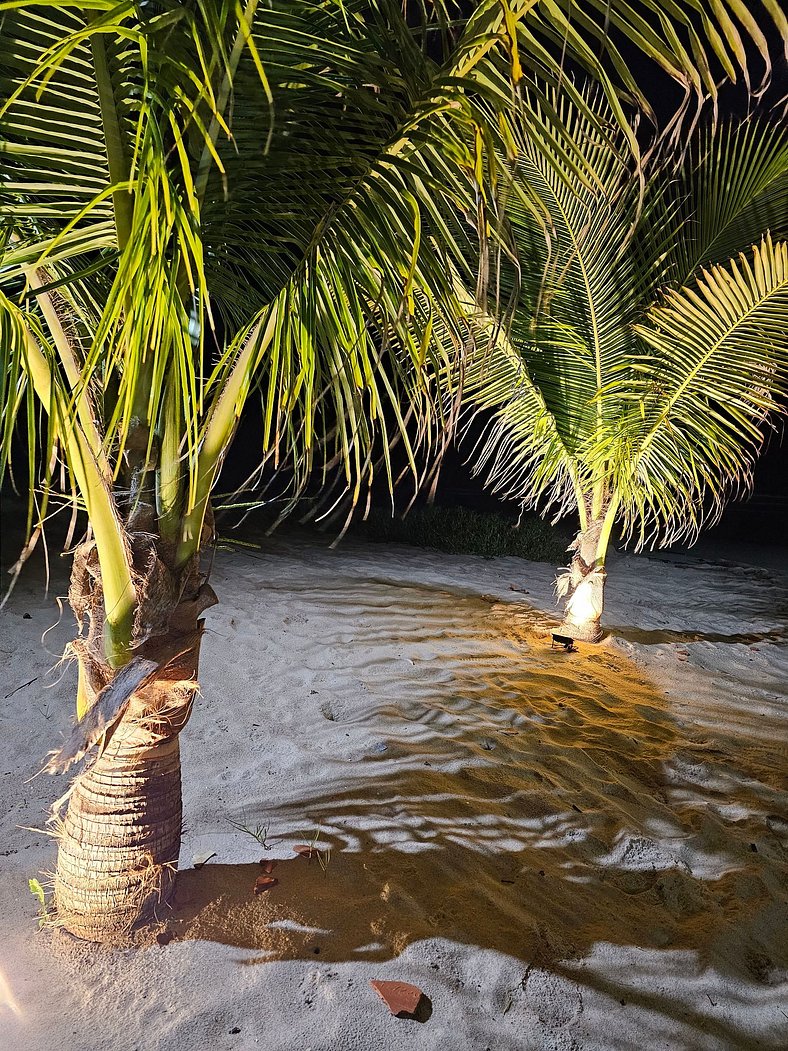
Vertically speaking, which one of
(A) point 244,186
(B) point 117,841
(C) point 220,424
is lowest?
(B) point 117,841

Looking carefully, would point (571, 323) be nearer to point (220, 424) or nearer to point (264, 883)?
point (220, 424)

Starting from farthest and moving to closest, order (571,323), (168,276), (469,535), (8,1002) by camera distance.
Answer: (469,535), (571,323), (8,1002), (168,276)

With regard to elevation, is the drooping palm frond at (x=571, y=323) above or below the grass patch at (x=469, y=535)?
above

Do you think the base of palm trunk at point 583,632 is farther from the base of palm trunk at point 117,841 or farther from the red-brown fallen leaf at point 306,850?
the base of palm trunk at point 117,841

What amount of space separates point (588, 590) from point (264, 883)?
10.9ft

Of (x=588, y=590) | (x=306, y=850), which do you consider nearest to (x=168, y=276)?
(x=306, y=850)

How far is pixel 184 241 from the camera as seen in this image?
1214 mm

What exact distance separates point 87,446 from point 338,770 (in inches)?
70.5

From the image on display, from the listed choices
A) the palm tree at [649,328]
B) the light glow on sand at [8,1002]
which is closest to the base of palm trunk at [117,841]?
the light glow on sand at [8,1002]

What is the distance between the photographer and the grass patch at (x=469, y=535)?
8.00 meters

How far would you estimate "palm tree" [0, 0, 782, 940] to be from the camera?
123 centimetres

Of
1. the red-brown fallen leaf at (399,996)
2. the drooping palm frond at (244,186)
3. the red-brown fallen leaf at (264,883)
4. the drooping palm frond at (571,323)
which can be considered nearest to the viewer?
the drooping palm frond at (244,186)

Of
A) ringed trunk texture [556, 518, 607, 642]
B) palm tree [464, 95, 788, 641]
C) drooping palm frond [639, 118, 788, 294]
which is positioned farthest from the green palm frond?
ringed trunk texture [556, 518, 607, 642]

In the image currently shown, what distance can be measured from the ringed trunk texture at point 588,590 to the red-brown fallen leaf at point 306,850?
2960 millimetres
